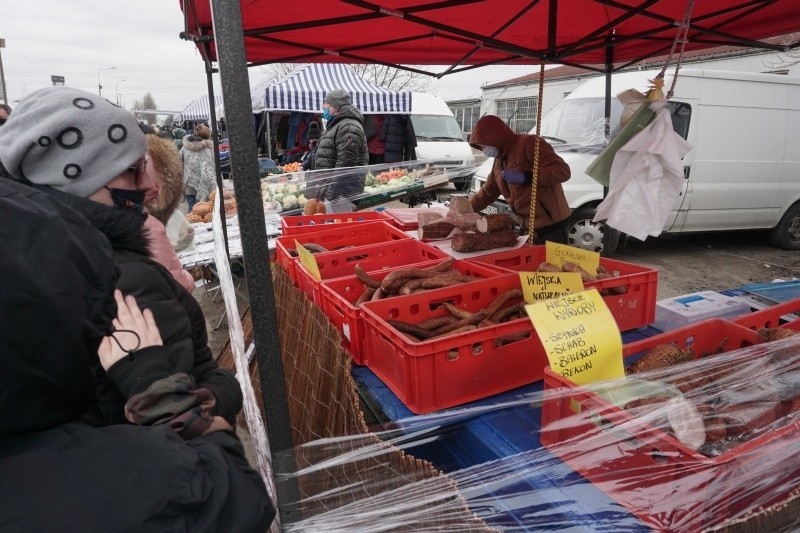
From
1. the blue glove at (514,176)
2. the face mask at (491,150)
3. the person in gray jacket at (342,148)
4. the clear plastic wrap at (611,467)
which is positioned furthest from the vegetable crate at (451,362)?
the person in gray jacket at (342,148)

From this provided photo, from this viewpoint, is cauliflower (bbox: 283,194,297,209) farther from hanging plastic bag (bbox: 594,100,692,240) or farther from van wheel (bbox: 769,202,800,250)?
van wheel (bbox: 769,202,800,250)

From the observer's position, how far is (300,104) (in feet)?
37.1

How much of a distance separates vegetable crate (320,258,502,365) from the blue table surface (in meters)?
0.11

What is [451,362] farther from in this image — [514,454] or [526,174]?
[526,174]

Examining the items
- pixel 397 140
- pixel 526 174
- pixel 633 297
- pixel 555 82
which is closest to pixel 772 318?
pixel 633 297

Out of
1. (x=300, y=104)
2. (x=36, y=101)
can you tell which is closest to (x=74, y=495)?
(x=36, y=101)

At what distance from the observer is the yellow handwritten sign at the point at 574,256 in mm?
2523

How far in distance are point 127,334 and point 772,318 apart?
2.23m

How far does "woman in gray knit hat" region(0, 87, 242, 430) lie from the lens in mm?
1128

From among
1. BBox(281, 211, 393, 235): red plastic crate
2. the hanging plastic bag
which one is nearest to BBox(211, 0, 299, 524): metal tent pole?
the hanging plastic bag

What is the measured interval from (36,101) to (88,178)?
0.22 m

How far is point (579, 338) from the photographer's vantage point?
4.91 feet

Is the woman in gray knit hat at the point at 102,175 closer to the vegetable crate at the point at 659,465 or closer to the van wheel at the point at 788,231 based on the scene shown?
the vegetable crate at the point at 659,465

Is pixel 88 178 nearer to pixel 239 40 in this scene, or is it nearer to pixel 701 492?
pixel 239 40
